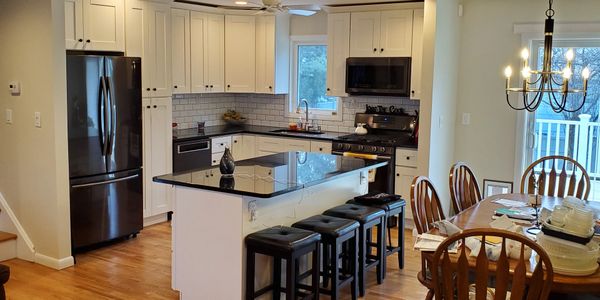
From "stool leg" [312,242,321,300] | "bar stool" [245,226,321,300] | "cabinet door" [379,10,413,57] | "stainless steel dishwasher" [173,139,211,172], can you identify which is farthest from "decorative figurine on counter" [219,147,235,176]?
"cabinet door" [379,10,413,57]

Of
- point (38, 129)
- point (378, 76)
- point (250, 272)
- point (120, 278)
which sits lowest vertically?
point (120, 278)

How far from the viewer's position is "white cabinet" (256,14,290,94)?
22.8ft

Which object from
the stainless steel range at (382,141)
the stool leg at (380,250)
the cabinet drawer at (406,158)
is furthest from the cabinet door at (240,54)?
the stool leg at (380,250)

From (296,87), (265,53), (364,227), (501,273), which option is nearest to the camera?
(501,273)

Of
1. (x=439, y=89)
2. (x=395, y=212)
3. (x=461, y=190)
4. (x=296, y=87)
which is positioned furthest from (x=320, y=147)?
(x=461, y=190)

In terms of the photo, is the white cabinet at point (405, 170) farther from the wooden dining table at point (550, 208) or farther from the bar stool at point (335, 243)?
the bar stool at point (335, 243)

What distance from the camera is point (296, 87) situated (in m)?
7.38

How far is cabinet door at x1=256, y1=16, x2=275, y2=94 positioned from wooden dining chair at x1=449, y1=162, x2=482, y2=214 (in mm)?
3203

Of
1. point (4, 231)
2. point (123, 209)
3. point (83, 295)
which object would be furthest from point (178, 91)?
point (83, 295)

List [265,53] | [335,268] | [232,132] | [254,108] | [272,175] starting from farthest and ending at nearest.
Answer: [254,108]
[265,53]
[232,132]
[272,175]
[335,268]

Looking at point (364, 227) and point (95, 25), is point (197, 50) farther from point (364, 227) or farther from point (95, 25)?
point (364, 227)

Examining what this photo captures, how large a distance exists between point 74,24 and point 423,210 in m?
3.41

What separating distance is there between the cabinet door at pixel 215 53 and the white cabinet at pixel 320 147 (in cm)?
135

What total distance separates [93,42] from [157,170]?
1.39 m
